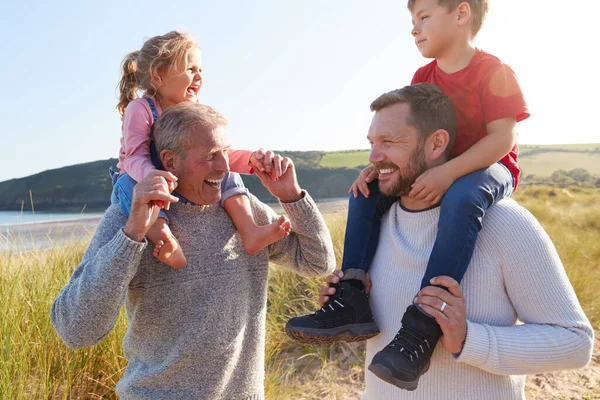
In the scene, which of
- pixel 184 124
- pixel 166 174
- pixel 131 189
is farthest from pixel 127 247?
pixel 184 124

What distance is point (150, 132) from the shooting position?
228 cm

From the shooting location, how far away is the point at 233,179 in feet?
7.26

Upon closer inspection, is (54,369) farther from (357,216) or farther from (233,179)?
(357,216)

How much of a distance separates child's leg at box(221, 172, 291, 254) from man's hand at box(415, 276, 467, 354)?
0.62 meters

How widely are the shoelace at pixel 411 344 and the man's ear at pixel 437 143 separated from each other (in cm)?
66

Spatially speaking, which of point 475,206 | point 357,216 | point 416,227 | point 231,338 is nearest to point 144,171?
point 231,338

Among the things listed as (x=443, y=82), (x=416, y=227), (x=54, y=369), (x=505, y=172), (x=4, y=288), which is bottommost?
(x=54, y=369)

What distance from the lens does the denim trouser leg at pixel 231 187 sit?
7.02ft

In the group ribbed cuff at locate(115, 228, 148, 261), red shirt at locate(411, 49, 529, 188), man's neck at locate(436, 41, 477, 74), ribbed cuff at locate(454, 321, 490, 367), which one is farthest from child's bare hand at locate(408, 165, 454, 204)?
ribbed cuff at locate(115, 228, 148, 261)

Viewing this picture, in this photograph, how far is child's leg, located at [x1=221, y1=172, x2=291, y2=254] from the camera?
2.07 meters

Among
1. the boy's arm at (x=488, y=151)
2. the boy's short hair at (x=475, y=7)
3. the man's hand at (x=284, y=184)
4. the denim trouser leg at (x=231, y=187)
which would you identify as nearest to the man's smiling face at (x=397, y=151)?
the boy's arm at (x=488, y=151)

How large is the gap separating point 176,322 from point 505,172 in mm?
1388

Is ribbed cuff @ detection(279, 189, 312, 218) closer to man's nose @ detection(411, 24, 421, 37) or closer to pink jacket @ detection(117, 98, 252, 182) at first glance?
pink jacket @ detection(117, 98, 252, 182)

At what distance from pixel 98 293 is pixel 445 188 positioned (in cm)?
127
